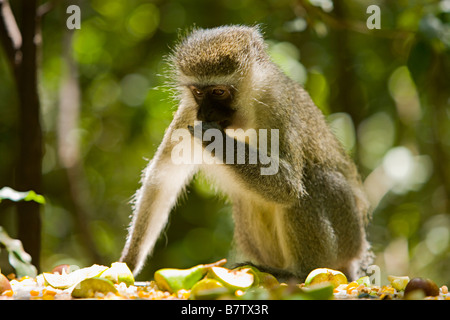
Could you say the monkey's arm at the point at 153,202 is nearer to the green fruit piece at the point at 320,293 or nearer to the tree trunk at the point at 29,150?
the tree trunk at the point at 29,150

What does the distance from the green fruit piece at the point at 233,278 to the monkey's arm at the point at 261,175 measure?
1291 millimetres

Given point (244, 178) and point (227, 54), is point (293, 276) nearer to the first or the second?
point (244, 178)

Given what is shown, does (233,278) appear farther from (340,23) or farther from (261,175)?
(340,23)

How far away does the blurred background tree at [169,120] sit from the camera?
724 cm

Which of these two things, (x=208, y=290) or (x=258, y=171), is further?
(x=258, y=171)

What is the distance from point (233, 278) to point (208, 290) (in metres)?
0.46

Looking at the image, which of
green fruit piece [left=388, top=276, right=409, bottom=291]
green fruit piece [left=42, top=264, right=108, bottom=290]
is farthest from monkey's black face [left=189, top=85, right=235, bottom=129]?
green fruit piece [left=388, top=276, right=409, bottom=291]

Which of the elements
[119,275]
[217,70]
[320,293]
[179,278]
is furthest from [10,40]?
[320,293]

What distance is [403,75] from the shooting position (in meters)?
7.98

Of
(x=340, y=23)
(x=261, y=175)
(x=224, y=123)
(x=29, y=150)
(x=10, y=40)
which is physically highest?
(x=340, y=23)

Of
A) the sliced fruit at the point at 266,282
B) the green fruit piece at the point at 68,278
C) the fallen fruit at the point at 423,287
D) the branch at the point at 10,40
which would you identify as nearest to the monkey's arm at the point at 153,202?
the green fruit piece at the point at 68,278

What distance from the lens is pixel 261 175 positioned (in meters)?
4.21
